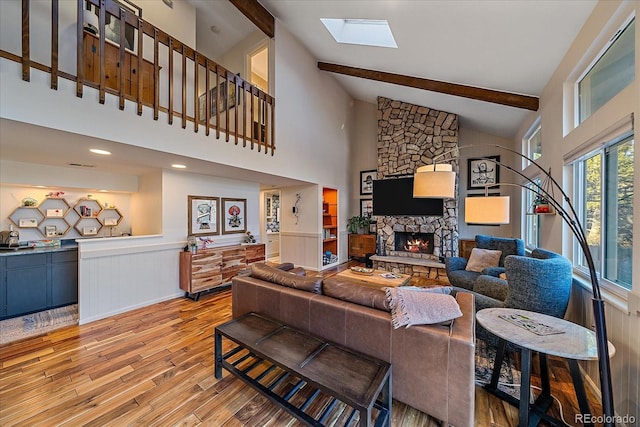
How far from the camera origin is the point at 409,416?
1.67m

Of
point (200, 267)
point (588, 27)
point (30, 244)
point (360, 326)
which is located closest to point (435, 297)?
point (360, 326)

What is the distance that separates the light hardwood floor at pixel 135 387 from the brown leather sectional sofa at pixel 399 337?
0.45 feet

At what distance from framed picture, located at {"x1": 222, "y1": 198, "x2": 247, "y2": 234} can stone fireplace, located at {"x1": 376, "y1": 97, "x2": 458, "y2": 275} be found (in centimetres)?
319

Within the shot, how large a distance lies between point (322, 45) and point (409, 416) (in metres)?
5.39

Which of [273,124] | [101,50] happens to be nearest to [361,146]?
[273,124]

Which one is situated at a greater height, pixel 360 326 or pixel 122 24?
pixel 122 24

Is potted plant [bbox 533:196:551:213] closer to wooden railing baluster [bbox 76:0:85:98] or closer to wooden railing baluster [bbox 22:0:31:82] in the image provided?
wooden railing baluster [bbox 76:0:85:98]

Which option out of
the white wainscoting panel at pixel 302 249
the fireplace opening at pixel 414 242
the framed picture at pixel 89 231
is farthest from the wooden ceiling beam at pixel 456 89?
the framed picture at pixel 89 231

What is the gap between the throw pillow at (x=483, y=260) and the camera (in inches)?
147

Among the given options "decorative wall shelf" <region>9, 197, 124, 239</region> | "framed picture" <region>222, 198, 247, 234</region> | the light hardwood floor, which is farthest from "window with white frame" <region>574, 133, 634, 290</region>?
"decorative wall shelf" <region>9, 197, 124, 239</region>

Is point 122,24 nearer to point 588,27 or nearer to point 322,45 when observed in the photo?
point 322,45

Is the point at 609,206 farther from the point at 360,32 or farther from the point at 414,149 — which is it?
the point at 414,149

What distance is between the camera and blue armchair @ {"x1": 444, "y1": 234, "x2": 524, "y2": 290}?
3467mm

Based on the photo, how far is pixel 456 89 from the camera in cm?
375
